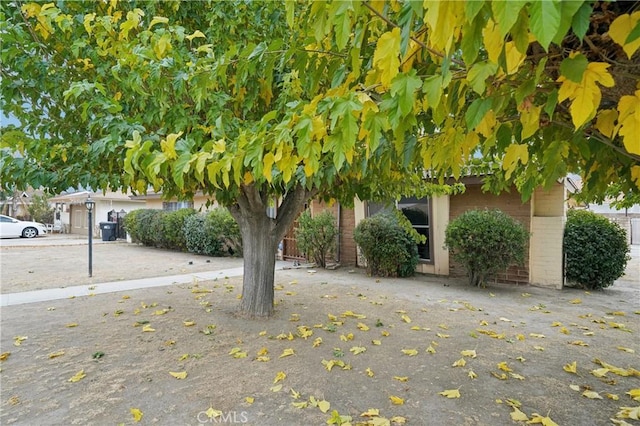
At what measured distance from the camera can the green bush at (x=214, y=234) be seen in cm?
1336

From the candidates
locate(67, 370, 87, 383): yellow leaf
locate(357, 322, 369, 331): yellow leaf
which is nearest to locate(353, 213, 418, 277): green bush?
locate(357, 322, 369, 331): yellow leaf

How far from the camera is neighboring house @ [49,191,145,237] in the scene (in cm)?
2573

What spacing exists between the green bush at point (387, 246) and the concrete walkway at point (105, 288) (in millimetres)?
3416

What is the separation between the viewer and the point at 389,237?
9.05 m

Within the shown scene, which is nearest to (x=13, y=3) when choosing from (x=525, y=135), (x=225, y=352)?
(x=225, y=352)

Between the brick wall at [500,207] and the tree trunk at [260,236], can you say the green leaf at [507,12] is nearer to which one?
the tree trunk at [260,236]

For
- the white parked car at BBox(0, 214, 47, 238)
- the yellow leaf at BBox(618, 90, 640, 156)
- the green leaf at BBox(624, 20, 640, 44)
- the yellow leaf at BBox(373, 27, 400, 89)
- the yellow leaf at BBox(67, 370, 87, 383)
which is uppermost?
the yellow leaf at BBox(373, 27, 400, 89)

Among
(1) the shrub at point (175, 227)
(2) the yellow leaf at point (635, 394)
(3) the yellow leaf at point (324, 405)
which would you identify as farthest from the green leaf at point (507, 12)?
(1) the shrub at point (175, 227)

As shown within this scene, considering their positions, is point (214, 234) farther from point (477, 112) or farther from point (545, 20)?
point (545, 20)

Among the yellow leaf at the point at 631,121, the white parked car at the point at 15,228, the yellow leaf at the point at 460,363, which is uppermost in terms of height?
the yellow leaf at the point at 631,121

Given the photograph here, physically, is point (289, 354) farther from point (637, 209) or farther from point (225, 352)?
point (637, 209)

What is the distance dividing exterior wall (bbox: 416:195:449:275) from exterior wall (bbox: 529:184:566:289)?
Result: 1946 millimetres

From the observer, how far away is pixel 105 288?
7809mm

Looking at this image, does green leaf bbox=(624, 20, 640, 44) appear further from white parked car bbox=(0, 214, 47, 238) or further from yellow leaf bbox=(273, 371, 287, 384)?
white parked car bbox=(0, 214, 47, 238)
